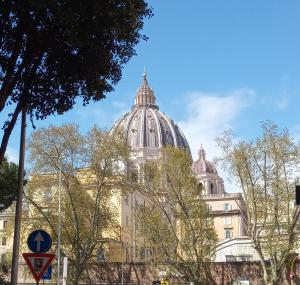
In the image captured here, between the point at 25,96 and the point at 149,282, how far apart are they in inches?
1659

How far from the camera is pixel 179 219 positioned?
43594mm

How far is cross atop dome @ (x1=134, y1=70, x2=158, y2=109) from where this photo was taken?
502 feet

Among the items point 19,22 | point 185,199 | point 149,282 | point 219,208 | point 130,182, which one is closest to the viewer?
point 19,22

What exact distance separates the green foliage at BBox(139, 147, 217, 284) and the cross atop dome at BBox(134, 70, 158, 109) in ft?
360

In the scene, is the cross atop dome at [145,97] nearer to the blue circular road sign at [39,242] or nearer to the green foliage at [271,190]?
the green foliage at [271,190]

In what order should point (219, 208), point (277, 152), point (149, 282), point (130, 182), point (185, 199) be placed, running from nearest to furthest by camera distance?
1. point (277, 152)
2. point (185, 199)
3. point (130, 182)
4. point (149, 282)
5. point (219, 208)

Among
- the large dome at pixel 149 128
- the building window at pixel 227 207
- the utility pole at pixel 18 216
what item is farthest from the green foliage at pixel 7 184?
the large dome at pixel 149 128

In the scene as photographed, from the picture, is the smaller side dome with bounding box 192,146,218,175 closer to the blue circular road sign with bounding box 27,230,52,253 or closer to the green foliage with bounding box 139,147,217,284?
the green foliage with bounding box 139,147,217,284

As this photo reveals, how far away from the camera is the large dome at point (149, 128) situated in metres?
139

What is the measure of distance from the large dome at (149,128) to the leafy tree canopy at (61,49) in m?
121

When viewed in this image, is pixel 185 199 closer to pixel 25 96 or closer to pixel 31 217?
pixel 31 217

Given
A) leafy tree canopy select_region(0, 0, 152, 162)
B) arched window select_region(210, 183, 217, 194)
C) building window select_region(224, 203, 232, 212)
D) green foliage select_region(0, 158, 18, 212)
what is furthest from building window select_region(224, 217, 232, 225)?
leafy tree canopy select_region(0, 0, 152, 162)

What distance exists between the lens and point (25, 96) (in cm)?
1252

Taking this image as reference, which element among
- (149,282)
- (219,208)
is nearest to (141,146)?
(219,208)
